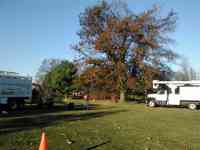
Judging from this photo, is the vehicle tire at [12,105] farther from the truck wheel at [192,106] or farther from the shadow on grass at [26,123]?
the truck wheel at [192,106]

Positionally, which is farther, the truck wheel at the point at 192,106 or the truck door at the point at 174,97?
the truck door at the point at 174,97

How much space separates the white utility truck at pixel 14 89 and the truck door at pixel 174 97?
15847mm

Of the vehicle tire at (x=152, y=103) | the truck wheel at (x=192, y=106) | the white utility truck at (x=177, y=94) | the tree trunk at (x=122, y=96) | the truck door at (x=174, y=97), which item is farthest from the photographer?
the tree trunk at (x=122, y=96)

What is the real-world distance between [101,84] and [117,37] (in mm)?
7541

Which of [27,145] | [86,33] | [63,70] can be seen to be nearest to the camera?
[27,145]

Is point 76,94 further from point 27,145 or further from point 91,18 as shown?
point 27,145

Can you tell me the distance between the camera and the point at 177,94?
123ft

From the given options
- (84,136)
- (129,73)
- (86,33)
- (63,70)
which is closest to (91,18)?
(86,33)

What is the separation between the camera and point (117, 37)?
49.1m

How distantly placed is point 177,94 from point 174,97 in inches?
18.6

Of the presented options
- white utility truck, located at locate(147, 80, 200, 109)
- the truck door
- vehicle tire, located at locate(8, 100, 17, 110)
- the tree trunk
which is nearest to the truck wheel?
white utility truck, located at locate(147, 80, 200, 109)

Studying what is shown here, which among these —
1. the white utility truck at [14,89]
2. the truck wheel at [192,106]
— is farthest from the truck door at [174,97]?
the white utility truck at [14,89]

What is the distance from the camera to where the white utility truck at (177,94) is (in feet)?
120

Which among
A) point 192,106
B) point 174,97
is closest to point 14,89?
point 174,97
